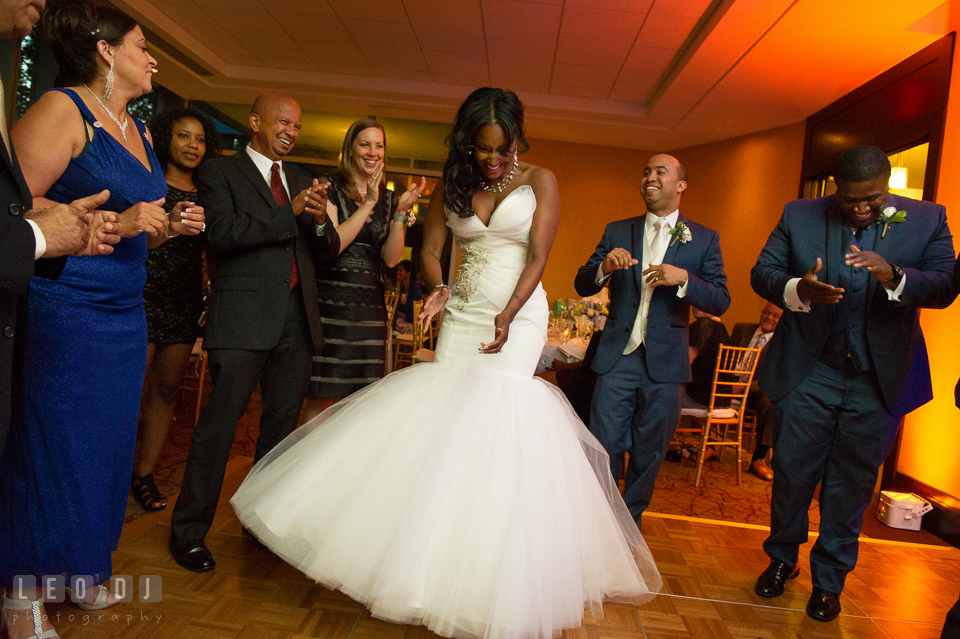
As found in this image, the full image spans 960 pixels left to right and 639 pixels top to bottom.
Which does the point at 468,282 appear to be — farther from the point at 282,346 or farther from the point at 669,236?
the point at 669,236

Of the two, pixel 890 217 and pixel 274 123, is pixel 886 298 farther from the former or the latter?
pixel 274 123

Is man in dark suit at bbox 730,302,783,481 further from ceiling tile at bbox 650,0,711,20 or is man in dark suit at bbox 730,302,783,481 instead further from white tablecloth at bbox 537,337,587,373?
ceiling tile at bbox 650,0,711,20

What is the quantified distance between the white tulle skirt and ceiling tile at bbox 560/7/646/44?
4.85 m

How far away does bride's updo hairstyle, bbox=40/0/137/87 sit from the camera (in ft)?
6.40

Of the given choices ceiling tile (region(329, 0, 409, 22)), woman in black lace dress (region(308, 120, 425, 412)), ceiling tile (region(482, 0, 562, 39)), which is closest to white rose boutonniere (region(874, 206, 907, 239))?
woman in black lace dress (region(308, 120, 425, 412))

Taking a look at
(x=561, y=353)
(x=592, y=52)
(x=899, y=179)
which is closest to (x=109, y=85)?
(x=561, y=353)

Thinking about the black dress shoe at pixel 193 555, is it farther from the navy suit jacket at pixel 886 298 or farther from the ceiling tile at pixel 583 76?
the ceiling tile at pixel 583 76

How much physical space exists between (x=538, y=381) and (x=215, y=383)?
123 centimetres

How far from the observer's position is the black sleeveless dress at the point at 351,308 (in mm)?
2824

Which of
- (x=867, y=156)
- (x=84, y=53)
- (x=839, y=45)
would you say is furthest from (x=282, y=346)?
(x=839, y=45)

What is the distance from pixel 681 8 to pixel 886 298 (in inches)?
162

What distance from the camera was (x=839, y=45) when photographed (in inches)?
225

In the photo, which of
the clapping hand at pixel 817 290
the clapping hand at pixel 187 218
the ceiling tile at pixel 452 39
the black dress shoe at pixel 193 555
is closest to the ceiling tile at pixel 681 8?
the ceiling tile at pixel 452 39

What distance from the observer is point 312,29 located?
23.4ft
